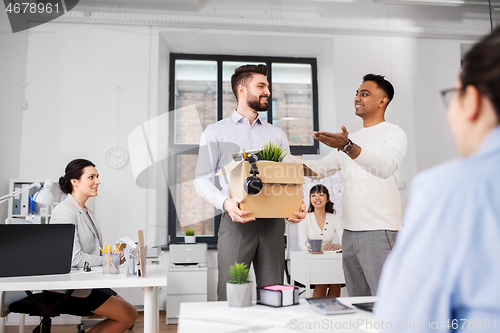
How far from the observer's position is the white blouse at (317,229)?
384 cm

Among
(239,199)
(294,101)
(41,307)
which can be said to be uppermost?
(294,101)

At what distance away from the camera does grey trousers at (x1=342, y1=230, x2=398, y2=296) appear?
6.03 feet

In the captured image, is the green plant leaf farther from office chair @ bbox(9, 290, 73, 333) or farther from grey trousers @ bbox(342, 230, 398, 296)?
office chair @ bbox(9, 290, 73, 333)

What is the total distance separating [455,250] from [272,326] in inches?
23.1

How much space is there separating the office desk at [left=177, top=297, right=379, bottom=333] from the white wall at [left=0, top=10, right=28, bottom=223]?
3.61m

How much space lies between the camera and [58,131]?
4.34 meters

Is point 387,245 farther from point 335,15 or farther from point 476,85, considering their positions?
point 335,15

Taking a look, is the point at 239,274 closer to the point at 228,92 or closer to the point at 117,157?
the point at 117,157

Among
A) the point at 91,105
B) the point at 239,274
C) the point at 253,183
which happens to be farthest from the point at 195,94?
the point at 239,274

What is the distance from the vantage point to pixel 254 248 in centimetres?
186

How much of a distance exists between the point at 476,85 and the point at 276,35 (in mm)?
4403

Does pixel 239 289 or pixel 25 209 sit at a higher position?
pixel 25 209

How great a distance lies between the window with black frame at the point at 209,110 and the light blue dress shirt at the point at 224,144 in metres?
2.72

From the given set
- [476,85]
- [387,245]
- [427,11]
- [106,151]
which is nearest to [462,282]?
[476,85]
